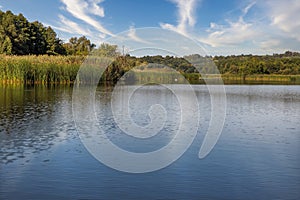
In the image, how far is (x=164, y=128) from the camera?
12.1 meters

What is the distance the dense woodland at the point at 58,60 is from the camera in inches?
1143

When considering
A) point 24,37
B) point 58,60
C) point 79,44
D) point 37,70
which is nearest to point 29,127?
point 37,70

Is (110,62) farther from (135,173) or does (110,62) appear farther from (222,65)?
(222,65)

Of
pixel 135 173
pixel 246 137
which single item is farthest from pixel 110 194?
pixel 246 137

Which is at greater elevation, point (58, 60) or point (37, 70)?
point (58, 60)

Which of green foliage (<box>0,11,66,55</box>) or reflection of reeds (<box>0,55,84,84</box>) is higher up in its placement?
green foliage (<box>0,11,66,55</box>)

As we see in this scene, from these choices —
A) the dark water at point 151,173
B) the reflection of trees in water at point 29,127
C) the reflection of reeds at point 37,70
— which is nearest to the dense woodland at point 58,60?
the reflection of reeds at point 37,70

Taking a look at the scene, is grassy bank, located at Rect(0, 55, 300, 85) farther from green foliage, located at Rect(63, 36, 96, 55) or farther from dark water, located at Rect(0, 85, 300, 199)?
green foliage, located at Rect(63, 36, 96, 55)

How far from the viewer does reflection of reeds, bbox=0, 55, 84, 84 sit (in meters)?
32.3

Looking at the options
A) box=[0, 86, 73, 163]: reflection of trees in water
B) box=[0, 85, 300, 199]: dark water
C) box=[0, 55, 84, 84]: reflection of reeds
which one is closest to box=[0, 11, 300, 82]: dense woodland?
box=[0, 55, 84, 84]: reflection of reeds

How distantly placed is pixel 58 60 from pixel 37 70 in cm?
485

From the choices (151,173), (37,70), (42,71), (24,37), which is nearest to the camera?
(151,173)

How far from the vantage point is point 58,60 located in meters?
38.8

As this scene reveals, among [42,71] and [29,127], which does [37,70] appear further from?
[29,127]
